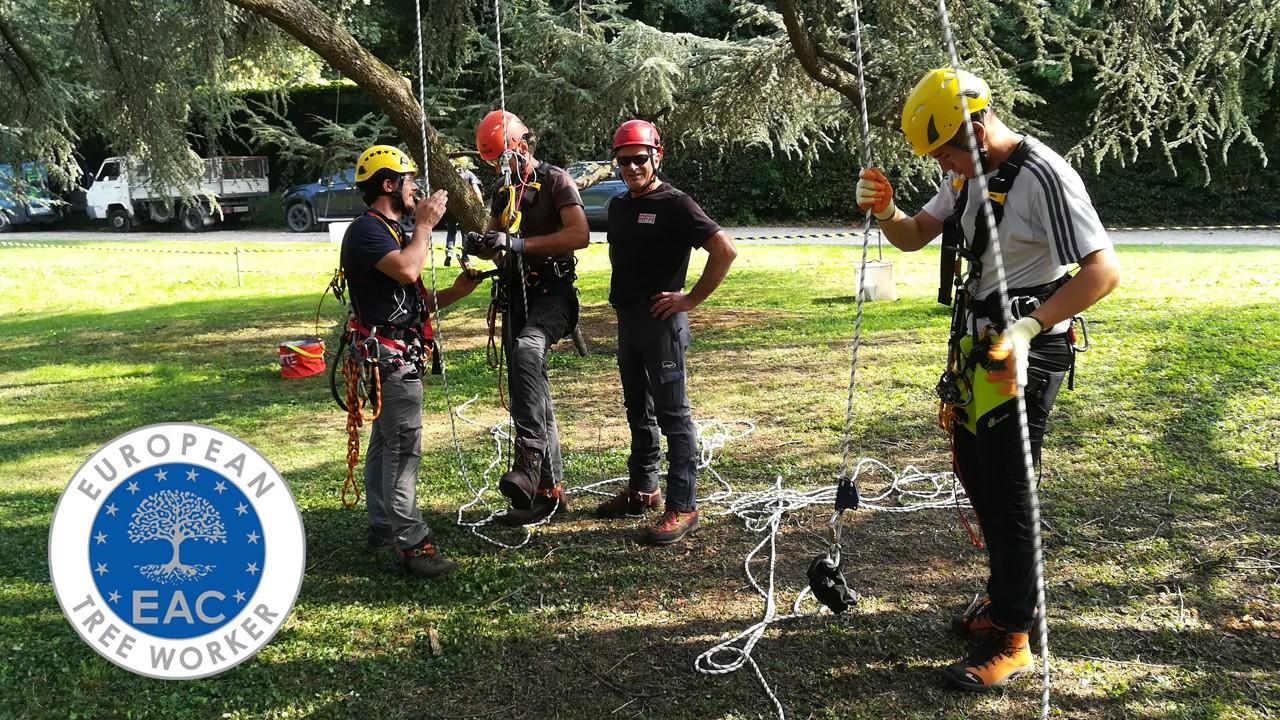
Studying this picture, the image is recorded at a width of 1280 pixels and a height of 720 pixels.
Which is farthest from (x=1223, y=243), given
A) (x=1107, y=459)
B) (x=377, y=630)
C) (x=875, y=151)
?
(x=377, y=630)

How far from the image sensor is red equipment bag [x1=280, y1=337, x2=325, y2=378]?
9.24 m

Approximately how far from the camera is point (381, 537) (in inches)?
189

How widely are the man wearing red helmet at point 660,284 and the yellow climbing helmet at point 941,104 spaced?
1.40m

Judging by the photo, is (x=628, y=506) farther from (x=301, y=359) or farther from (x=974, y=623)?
(x=301, y=359)

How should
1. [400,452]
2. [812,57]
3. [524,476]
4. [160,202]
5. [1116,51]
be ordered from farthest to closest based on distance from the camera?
[160,202]
[812,57]
[1116,51]
[524,476]
[400,452]

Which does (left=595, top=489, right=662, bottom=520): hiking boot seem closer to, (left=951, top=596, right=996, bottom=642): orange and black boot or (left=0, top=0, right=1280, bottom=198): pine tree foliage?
Result: (left=951, top=596, right=996, bottom=642): orange and black boot

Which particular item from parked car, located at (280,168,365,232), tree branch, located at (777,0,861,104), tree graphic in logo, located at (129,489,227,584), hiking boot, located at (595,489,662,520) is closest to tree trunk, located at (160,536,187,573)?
tree graphic in logo, located at (129,489,227,584)

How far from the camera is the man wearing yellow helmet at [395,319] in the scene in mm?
4262

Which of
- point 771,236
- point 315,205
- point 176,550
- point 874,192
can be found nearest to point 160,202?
point 315,205

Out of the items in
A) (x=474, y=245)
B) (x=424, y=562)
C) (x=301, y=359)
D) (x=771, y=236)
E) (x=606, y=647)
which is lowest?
(x=606, y=647)

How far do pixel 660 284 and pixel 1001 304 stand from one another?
6.16 feet

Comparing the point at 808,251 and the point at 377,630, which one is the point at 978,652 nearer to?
the point at 377,630

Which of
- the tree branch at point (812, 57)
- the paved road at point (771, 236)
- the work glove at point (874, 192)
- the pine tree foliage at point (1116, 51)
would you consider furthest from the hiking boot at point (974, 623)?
the paved road at point (771, 236)

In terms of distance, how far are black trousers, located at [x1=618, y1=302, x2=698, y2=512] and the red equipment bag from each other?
5.17 metres
